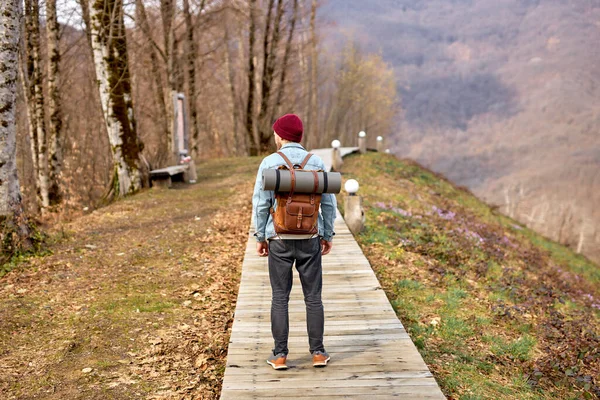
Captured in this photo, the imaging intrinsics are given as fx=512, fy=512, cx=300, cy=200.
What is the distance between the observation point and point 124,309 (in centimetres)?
673

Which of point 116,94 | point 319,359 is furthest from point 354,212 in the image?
point 116,94

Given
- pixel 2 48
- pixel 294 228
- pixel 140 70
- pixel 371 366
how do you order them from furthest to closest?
pixel 140 70 < pixel 2 48 < pixel 371 366 < pixel 294 228

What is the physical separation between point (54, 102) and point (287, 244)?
1284 centimetres

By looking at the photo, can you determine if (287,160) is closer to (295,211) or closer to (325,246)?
(295,211)

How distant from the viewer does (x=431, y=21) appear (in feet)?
555

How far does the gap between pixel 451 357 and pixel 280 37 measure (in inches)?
895

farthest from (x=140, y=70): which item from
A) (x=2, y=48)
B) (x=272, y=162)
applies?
(x=272, y=162)

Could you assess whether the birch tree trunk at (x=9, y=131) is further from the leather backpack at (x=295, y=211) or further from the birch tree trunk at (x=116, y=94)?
the leather backpack at (x=295, y=211)

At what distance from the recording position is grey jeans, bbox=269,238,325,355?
Answer: 14.9ft

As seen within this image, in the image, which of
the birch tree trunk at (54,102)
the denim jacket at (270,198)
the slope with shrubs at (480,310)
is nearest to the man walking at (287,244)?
the denim jacket at (270,198)

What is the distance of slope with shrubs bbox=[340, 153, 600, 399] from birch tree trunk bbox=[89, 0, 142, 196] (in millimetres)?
6532

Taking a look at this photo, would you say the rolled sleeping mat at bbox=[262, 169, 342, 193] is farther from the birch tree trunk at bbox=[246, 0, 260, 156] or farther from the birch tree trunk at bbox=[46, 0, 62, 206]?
the birch tree trunk at bbox=[246, 0, 260, 156]

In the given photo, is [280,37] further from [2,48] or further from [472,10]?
[472,10]

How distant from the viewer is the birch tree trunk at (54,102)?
14227 mm
